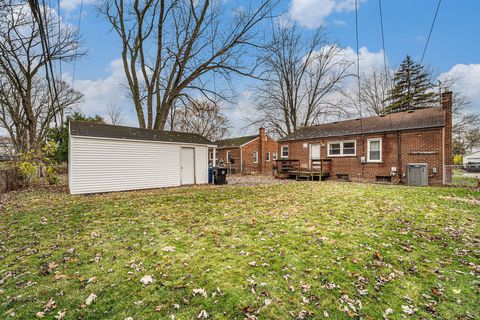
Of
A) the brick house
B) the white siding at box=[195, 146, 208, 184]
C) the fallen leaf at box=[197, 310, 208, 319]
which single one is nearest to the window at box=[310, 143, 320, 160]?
the brick house

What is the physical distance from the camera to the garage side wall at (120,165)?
10617 mm

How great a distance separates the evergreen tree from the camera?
30.9 m

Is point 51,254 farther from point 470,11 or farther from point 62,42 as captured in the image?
point 62,42

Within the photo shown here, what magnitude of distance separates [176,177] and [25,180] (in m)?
8.52

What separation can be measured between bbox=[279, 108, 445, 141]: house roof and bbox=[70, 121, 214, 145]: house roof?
9224mm

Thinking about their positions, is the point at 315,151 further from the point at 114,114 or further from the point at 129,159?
the point at 114,114

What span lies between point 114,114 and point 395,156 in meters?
40.7

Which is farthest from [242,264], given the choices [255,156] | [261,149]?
[255,156]

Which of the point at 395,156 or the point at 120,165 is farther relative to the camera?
the point at 395,156

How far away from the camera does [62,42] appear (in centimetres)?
1709

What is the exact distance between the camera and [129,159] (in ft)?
40.0

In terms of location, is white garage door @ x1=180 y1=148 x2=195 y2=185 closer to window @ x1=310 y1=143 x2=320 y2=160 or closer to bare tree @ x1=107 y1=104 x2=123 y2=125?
window @ x1=310 y1=143 x2=320 y2=160

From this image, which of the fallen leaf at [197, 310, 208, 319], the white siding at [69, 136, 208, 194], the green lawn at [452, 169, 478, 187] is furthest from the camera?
the green lawn at [452, 169, 478, 187]

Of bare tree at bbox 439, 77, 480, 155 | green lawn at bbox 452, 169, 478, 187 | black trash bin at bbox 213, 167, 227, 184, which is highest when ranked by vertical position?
bare tree at bbox 439, 77, 480, 155
